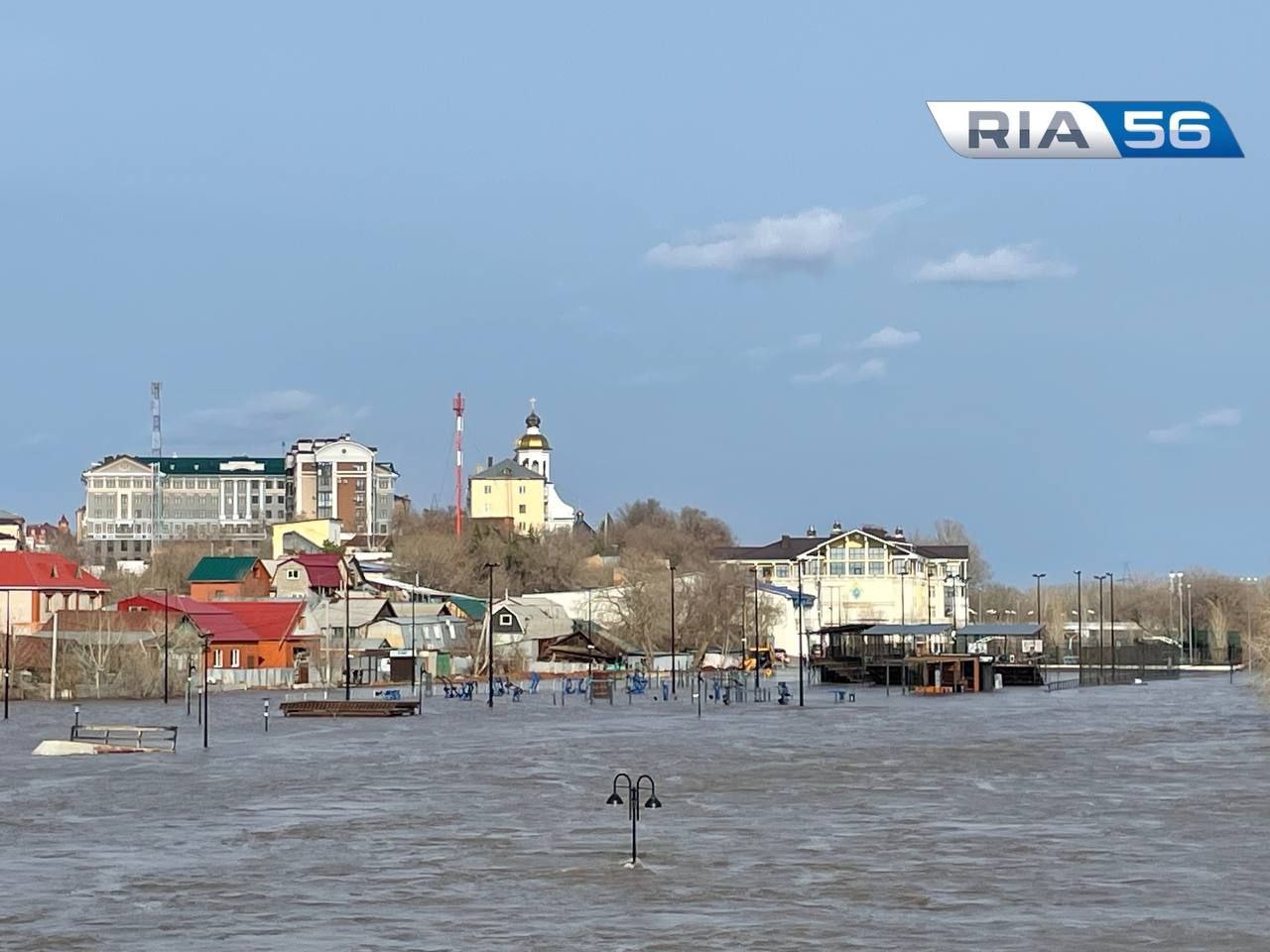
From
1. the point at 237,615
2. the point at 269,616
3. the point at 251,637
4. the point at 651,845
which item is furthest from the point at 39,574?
the point at 651,845

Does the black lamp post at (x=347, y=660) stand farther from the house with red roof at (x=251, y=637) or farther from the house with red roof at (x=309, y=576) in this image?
the house with red roof at (x=309, y=576)

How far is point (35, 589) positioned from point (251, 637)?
41.8ft

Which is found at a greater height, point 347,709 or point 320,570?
point 320,570

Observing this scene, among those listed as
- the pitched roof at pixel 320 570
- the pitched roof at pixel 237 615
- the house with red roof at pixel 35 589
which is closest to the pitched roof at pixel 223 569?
the pitched roof at pixel 320 570

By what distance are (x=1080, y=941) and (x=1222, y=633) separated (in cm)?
17127

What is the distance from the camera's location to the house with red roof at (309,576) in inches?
5733

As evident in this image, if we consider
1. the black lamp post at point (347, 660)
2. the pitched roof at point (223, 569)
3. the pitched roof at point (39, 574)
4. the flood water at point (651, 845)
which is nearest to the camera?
the flood water at point (651, 845)

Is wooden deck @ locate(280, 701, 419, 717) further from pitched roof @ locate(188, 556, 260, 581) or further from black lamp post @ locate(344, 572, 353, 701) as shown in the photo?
pitched roof @ locate(188, 556, 260, 581)

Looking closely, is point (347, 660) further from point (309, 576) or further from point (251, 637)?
point (309, 576)

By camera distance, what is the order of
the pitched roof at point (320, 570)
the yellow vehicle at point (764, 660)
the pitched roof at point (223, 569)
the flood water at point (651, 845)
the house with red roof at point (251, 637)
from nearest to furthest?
the flood water at point (651, 845), the house with red roof at point (251, 637), the pitched roof at point (223, 569), the pitched roof at point (320, 570), the yellow vehicle at point (764, 660)

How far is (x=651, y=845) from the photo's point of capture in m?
34.3

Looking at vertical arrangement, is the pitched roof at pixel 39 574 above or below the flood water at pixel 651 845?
above

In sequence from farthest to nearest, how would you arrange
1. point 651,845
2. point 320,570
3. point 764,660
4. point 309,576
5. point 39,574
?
point 764,660
point 320,570
point 309,576
point 39,574
point 651,845

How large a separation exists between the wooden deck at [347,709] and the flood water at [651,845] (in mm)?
16874
